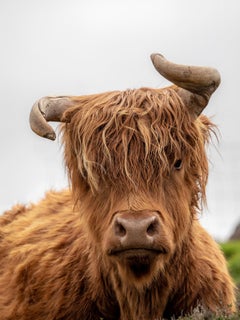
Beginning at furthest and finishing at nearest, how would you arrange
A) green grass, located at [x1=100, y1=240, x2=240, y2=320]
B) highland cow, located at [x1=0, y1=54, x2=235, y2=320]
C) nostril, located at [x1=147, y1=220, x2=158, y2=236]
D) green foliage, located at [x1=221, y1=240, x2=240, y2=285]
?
green foliage, located at [x1=221, y1=240, x2=240, y2=285] < highland cow, located at [x1=0, y1=54, x2=235, y2=320] < green grass, located at [x1=100, y1=240, x2=240, y2=320] < nostril, located at [x1=147, y1=220, x2=158, y2=236]

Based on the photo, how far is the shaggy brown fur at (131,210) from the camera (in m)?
10.0

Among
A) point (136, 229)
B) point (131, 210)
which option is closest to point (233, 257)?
point (131, 210)

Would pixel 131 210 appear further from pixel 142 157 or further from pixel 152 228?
pixel 142 157

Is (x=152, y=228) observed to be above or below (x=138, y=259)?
above

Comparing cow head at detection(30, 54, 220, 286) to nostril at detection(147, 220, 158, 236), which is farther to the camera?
cow head at detection(30, 54, 220, 286)

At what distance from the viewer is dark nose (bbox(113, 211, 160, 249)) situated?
30.5 ft

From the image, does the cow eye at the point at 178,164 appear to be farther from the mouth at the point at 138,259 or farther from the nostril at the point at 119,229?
the nostril at the point at 119,229

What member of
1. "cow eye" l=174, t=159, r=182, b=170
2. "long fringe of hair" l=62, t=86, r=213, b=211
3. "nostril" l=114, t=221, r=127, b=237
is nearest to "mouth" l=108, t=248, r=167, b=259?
"nostril" l=114, t=221, r=127, b=237

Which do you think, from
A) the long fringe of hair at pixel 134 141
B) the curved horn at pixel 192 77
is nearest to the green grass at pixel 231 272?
the long fringe of hair at pixel 134 141

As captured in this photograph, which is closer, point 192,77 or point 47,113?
point 192,77

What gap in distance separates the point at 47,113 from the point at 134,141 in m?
0.94

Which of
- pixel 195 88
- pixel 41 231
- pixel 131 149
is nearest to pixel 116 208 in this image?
pixel 131 149

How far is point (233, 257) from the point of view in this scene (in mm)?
21828

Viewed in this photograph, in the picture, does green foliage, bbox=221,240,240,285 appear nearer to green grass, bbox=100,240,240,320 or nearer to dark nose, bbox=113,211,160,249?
green grass, bbox=100,240,240,320
